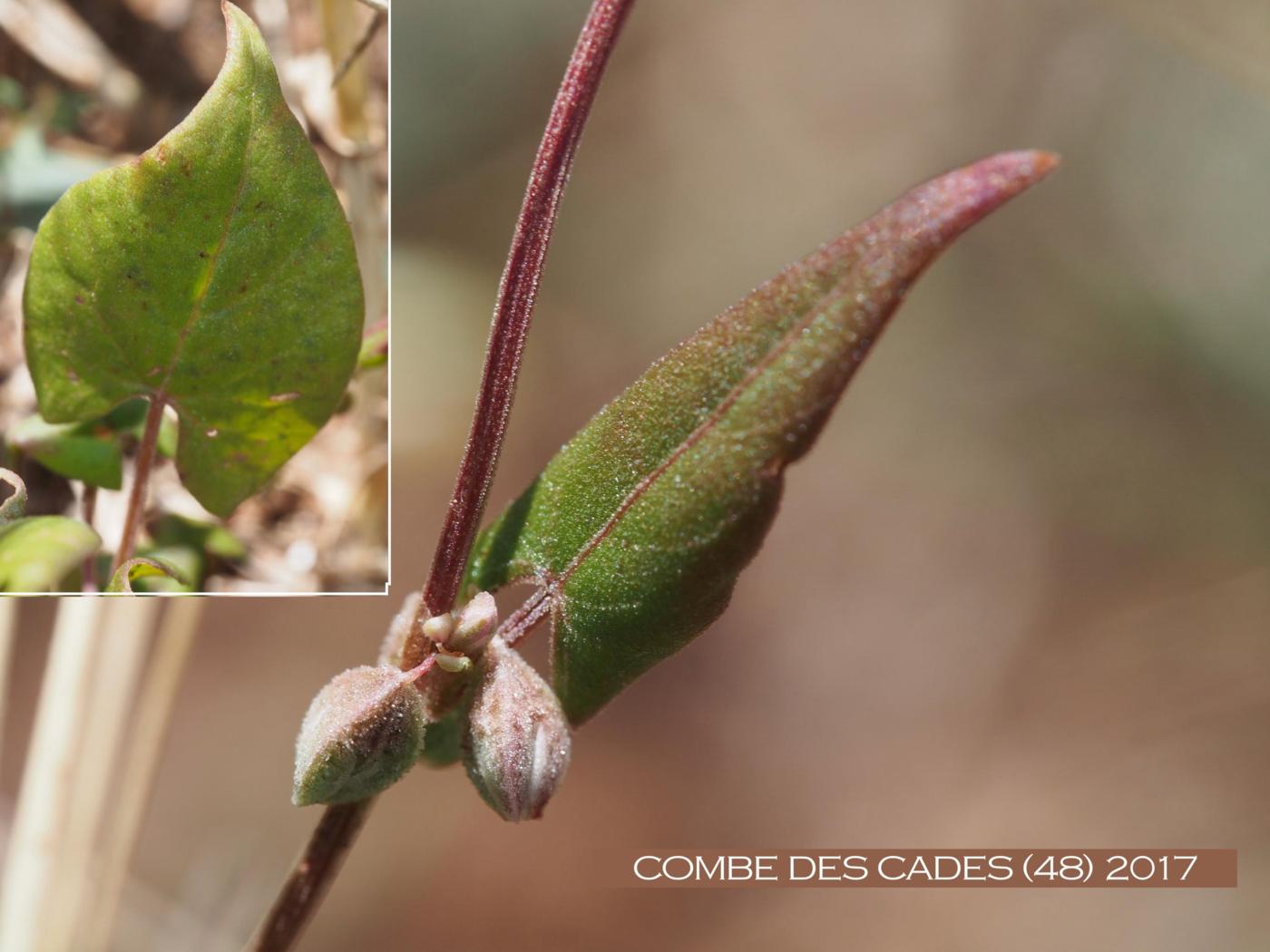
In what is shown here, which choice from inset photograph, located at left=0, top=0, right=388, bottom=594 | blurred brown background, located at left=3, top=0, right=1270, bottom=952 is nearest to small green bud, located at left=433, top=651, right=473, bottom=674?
inset photograph, located at left=0, top=0, right=388, bottom=594

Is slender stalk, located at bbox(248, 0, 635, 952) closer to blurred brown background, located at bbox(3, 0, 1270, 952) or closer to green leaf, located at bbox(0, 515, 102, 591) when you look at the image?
green leaf, located at bbox(0, 515, 102, 591)

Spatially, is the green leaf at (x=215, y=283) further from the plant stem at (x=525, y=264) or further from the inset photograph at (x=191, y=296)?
the plant stem at (x=525, y=264)

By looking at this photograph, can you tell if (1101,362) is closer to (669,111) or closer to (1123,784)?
(1123,784)

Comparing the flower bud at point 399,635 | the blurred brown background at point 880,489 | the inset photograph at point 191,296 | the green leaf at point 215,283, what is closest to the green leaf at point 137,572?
the inset photograph at point 191,296

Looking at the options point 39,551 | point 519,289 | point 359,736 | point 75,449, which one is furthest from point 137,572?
point 519,289

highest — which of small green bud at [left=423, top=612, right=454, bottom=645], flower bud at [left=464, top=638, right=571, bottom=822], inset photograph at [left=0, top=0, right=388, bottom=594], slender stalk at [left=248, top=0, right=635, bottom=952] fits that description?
inset photograph at [left=0, top=0, right=388, bottom=594]

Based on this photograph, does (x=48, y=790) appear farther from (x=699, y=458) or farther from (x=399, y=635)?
(x=699, y=458)

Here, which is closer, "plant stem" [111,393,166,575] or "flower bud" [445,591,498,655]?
"flower bud" [445,591,498,655]
